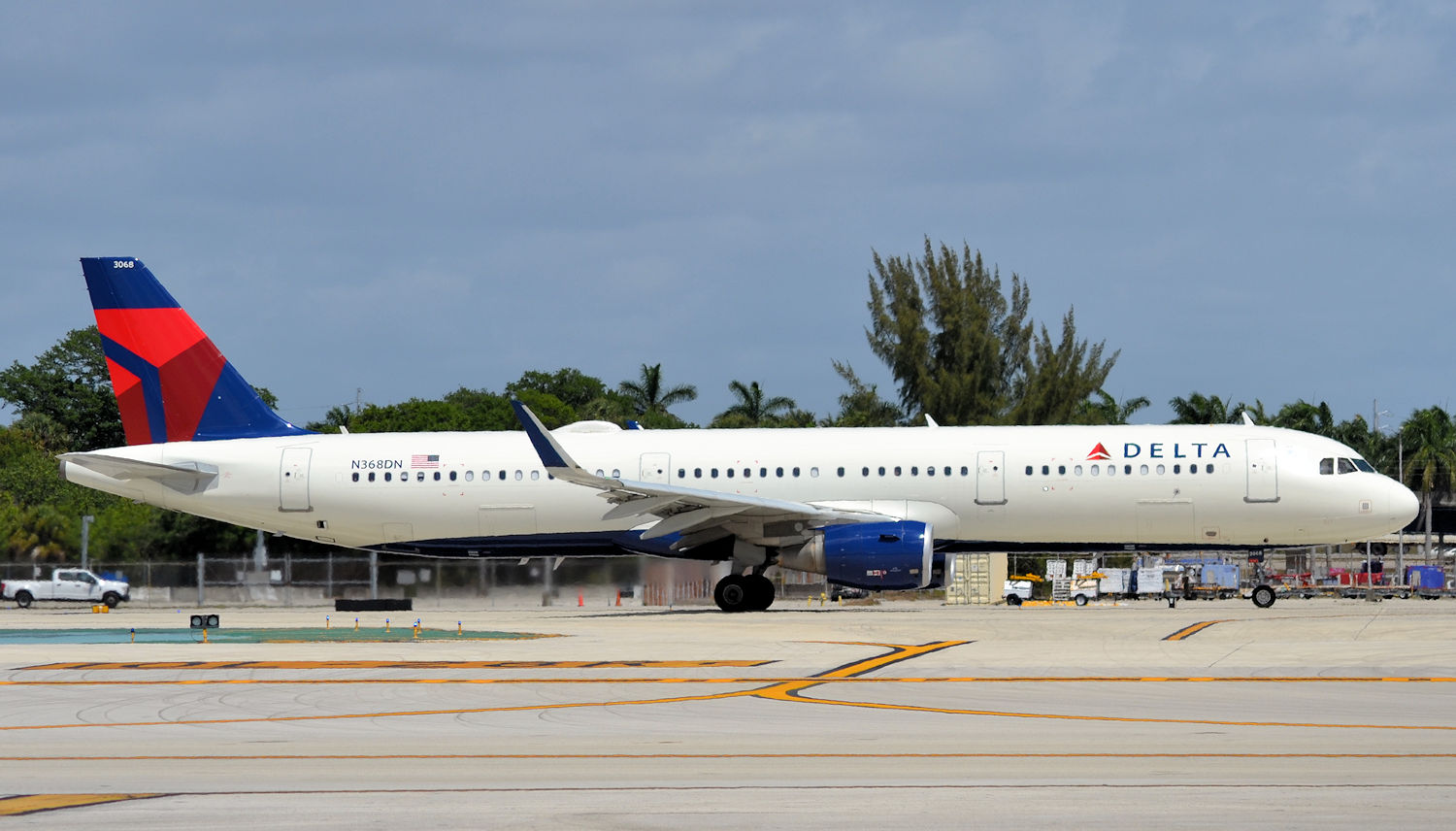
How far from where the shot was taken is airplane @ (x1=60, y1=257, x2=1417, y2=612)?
30688 millimetres

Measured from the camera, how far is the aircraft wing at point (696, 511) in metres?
28.7

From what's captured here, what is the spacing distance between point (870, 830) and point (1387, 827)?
246cm

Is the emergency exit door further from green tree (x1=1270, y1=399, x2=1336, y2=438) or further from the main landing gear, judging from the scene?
green tree (x1=1270, y1=399, x2=1336, y2=438)

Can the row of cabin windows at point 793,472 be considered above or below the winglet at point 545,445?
below

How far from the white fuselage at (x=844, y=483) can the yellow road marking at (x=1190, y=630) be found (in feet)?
17.9

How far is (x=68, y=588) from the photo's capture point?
45.8 m

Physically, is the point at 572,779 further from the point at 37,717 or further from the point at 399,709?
the point at 37,717

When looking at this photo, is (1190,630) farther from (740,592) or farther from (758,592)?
(740,592)

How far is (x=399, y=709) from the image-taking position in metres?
13.9

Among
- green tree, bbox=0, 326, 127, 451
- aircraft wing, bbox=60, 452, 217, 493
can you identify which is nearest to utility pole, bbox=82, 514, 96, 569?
aircraft wing, bbox=60, 452, 217, 493

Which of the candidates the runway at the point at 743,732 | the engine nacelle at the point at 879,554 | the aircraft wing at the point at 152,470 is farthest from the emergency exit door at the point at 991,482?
the aircraft wing at the point at 152,470

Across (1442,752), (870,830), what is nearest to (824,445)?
(1442,752)

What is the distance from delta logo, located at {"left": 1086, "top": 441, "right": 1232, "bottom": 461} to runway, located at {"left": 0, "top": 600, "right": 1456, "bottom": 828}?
8.67 metres

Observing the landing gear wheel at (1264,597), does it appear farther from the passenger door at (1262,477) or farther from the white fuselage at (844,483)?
the passenger door at (1262,477)
